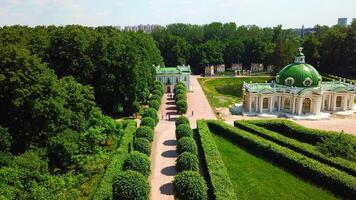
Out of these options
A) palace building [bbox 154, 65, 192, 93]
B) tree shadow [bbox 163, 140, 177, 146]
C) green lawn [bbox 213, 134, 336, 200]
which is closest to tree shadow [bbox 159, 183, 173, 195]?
green lawn [bbox 213, 134, 336, 200]

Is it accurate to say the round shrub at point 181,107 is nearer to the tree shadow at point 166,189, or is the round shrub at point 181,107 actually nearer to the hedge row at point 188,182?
the hedge row at point 188,182

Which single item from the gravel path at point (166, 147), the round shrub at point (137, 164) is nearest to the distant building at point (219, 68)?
the gravel path at point (166, 147)

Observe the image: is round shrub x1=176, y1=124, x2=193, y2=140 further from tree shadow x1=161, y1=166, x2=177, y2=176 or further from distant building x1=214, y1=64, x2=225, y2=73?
distant building x1=214, y1=64, x2=225, y2=73

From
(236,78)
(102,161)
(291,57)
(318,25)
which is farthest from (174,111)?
(318,25)

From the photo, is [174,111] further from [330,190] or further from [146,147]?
[330,190]

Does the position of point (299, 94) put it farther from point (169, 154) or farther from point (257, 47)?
point (257, 47)

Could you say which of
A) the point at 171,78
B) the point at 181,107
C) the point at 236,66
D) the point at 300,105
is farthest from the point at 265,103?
the point at 236,66
